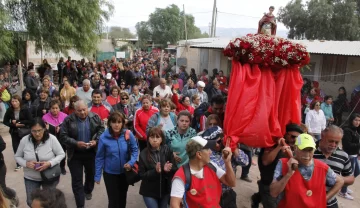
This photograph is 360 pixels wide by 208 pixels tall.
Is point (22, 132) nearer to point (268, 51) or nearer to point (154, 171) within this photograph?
point (154, 171)

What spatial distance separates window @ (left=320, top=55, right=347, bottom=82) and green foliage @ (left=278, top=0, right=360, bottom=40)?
1321 cm

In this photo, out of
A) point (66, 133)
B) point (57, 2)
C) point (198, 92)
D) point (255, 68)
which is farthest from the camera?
point (57, 2)

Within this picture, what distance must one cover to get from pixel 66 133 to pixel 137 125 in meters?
1.45

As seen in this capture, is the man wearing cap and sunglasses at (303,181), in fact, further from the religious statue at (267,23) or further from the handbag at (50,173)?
the handbag at (50,173)

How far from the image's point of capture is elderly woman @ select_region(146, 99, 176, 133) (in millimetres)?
5180

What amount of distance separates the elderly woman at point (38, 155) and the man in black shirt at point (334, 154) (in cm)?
330

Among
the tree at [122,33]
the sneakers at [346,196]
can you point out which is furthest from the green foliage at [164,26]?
the sneakers at [346,196]

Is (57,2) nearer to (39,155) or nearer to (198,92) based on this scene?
(198,92)

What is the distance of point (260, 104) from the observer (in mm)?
3311

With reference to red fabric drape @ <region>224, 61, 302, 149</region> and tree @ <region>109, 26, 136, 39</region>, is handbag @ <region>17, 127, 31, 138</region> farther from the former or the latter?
tree @ <region>109, 26, 136, 39</region>

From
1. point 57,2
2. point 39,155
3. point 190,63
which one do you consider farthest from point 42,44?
point 39,155

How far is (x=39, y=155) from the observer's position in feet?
13.4

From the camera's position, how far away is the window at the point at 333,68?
1305 cm

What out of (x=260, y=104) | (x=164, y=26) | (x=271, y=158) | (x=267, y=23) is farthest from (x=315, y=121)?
(x=164, y=26)
